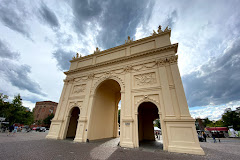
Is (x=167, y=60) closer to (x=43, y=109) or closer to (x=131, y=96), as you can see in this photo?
(x=131, y=96)

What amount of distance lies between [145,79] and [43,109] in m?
61.7

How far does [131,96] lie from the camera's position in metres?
11.0

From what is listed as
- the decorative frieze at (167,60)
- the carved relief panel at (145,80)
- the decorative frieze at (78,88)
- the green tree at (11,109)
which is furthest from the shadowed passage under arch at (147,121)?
the green tree at (11,109)

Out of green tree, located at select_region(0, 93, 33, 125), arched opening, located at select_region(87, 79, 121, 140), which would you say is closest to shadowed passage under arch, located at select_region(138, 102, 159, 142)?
arched opening, located at select_region(87, 79, 121, 140)

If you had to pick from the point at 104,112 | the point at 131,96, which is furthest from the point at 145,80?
the point at 104,112

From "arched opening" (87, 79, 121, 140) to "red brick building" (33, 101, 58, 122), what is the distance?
51.1 metres

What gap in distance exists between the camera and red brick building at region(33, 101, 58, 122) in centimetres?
5182

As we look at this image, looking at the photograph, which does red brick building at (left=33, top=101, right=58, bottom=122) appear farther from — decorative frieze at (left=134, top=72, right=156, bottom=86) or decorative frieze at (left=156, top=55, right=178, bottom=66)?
decorative frieze at (left=156, top=55, right=178, bottom=66)

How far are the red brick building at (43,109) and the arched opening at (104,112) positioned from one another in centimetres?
5111

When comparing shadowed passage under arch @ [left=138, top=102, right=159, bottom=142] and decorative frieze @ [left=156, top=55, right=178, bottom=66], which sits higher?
decorative frieze @ [left=156, top=55, right=178, bottom=66]

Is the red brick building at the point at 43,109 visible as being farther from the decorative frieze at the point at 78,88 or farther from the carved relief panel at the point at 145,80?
the carved relief panel at the point at 145,80

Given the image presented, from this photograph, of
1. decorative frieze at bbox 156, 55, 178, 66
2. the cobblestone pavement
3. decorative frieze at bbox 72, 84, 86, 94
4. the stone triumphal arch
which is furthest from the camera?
decorative frieze at bbox 72, 84, 86, 94

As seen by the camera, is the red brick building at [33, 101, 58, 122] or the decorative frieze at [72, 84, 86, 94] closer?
the decorative frieze at [72, 84, 86, 94]

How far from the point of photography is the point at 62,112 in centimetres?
1386
